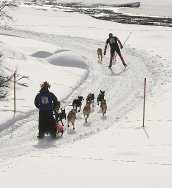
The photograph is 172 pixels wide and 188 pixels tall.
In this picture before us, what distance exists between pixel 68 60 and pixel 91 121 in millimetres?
6936

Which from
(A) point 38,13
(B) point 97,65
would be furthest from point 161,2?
(B) point 97,65

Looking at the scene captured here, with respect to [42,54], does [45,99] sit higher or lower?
lower

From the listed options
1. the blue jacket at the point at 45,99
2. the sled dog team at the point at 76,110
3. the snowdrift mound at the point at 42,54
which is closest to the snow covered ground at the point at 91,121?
the snowdrift mound at the point at 42,54

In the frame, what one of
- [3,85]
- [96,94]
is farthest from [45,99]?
[96,94]

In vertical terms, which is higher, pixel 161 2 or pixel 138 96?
pixel 161 2

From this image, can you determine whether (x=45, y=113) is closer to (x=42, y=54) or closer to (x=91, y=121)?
(x=91, y=121)

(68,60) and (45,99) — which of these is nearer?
(45,99)

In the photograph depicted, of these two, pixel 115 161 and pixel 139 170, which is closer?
pixel 139 170

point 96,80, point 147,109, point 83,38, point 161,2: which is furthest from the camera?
point 161,2

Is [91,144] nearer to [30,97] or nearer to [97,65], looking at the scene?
[30,97]

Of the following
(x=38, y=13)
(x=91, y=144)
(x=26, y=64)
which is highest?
(x=38, y=13)

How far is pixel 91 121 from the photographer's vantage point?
11367mm

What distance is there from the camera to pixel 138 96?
1375 cm

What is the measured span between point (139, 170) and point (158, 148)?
63.2 inches
